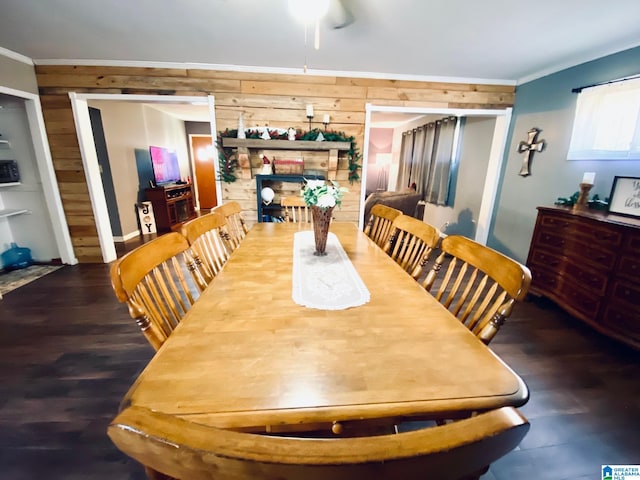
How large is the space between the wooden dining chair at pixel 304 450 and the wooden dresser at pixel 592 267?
97.5 inches

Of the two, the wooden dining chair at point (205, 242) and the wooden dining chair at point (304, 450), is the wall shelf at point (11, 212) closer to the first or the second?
the wooden dining chair at point (205, 242)

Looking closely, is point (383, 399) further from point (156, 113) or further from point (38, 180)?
point (156, 113)

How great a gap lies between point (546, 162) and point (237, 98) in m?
3.69

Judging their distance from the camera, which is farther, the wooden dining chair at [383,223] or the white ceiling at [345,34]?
the wooden dining chair at [383,223]

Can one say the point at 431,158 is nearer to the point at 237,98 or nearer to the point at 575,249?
the point at 575,249

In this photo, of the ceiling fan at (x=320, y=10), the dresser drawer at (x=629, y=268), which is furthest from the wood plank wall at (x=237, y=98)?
the dresser drawer at (x=629, y=268)

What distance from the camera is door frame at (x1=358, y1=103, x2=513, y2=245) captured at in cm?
343

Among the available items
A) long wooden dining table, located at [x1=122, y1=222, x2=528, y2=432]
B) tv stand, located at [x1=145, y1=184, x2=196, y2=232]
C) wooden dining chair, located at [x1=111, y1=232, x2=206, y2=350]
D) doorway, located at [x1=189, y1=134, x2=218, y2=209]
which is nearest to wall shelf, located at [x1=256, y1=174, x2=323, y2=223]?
wooden dining chair, located at [x1=111, y1=232, x2=206, y2=350]

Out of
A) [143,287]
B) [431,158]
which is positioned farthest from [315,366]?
[431,158]

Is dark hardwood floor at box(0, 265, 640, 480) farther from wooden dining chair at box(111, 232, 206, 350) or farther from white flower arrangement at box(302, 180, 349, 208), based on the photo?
white flower arrangement at box(302, 180, 349, 208)

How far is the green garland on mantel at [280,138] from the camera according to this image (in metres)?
3.28

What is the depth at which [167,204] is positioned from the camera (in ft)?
16.7

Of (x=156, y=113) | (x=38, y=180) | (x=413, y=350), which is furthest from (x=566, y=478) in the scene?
(x=156, y=113)

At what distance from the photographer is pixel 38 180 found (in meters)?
3.25
